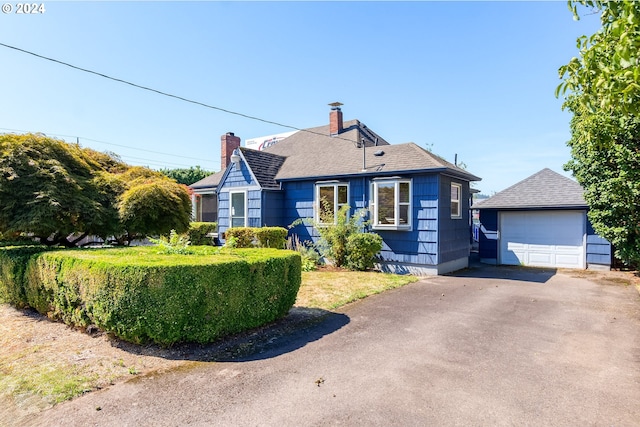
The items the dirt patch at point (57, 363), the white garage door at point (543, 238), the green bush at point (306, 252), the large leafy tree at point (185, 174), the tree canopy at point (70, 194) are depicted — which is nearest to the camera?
the dirt patch at point (57, 363)

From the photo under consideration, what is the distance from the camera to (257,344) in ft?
16.6

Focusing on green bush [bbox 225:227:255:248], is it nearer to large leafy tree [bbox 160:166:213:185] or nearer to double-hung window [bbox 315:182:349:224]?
double-hung window [bbox 315:182:349:224]

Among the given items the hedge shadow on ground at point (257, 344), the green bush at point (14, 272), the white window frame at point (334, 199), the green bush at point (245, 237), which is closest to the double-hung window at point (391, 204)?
the white window frame at point (334, 199)

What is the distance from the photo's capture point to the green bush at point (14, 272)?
21.5 ft

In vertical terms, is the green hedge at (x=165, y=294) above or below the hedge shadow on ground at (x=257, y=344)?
above

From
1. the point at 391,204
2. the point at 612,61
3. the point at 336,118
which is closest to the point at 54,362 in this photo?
the point at 612,61

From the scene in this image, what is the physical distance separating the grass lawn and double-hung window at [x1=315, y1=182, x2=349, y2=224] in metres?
8.54

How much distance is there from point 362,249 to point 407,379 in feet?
25.1

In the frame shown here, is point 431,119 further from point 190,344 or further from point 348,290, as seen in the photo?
point 190,344

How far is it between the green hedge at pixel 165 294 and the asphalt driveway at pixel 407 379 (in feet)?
1.93

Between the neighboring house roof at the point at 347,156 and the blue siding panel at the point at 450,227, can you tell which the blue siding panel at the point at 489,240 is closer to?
the blue siding panel at the point at 450,227

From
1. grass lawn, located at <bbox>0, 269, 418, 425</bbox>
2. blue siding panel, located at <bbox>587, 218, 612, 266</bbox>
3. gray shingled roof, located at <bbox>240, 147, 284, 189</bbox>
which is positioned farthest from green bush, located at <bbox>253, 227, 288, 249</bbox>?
blue siding panel, located at <bbox>587, 218, 612, 266</bbox>

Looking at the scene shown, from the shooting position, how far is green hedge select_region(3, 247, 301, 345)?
454cm

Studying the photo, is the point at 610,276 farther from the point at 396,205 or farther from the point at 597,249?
the point at 396,205
